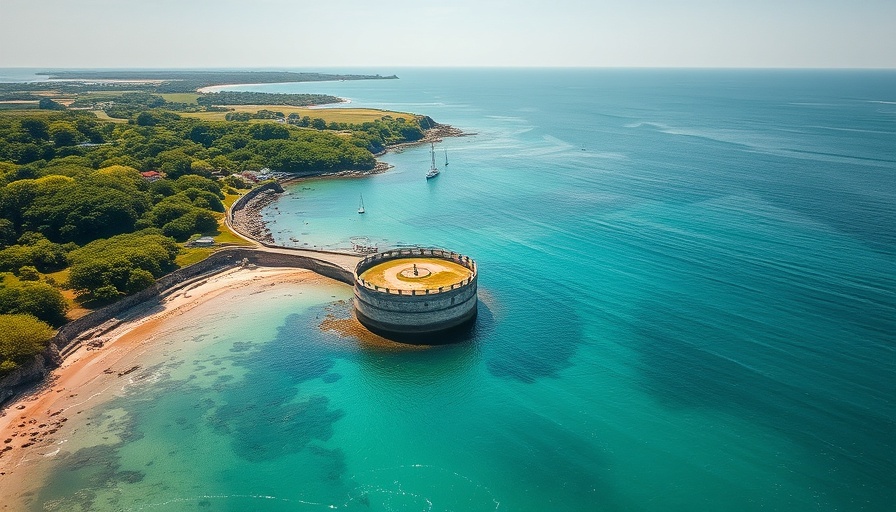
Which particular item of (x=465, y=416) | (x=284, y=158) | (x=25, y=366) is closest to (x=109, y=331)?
(x=25, y=366)

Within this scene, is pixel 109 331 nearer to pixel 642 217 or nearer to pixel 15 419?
pixel 15 419

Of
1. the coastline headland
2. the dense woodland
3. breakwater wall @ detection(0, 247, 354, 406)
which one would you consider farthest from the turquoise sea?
the dense woodland

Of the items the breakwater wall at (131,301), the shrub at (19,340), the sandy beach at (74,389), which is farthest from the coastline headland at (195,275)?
the shrub at (19,340)

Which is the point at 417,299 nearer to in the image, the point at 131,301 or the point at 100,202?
the point at 131,301

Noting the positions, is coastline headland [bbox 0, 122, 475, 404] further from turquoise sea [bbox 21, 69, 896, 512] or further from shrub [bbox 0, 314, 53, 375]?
turquoise sea [bbox 21, 69, 896, 512]

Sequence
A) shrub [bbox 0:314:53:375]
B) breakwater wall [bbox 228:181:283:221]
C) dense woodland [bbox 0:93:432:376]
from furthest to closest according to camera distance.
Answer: breakwater wall [bbox 228:181:283:221] → dense woodland [bbox 0:93:432:376] → shrub [bbox 0:314:53:375]

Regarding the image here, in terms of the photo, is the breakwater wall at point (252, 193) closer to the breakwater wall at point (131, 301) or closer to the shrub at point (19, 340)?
the breakwater wall at point (131, 301)

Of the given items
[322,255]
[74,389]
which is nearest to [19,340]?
[74,389]
